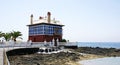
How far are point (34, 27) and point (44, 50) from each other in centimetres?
1299

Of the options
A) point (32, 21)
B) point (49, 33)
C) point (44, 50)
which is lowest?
point (44, 50)

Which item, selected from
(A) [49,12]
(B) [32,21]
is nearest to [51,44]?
(A) [49,12]

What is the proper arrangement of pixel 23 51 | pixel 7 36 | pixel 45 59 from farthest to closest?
pixel 7 36 → pixel 23 51 → pixel 45 59

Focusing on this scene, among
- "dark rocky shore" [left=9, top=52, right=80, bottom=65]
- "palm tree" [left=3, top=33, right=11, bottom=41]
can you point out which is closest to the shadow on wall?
"dark rocky shore" [left=9, top=52, right=80, bottom=65]

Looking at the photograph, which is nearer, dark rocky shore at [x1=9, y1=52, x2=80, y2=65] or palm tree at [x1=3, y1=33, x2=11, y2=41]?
dark rocky shore at [x1=9, y1=52, x2=80, y2=65]

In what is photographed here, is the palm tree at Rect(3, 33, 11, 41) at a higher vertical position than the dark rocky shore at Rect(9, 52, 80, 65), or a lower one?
higher

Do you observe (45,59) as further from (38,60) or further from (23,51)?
(23,51)

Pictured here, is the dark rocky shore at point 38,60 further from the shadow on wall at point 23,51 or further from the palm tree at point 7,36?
the palm tree at point 7,36

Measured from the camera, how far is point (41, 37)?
4222cm

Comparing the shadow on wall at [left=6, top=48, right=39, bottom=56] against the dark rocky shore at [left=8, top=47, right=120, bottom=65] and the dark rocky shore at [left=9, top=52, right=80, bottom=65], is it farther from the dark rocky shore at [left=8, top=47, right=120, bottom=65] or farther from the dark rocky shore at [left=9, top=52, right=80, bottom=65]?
the dark rocky shore at [left=9, top=52, right=80, bottom=65]

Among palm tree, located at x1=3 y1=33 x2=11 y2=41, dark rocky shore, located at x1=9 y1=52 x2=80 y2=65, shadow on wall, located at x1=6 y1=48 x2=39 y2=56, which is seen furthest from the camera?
palm tree, located at x1=3 y1=33 x2=11 y2=41

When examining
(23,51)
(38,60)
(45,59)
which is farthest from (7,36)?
(38,60)

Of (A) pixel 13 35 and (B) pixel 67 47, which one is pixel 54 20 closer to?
(B) pixel 67 47

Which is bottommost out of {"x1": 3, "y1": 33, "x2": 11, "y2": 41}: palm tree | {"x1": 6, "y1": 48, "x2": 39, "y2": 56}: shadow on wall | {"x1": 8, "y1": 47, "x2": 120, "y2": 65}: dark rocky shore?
Answer: {"x1": 8, "y1": 47, "x2": 120, "y2": 65}: dark rocky shore
